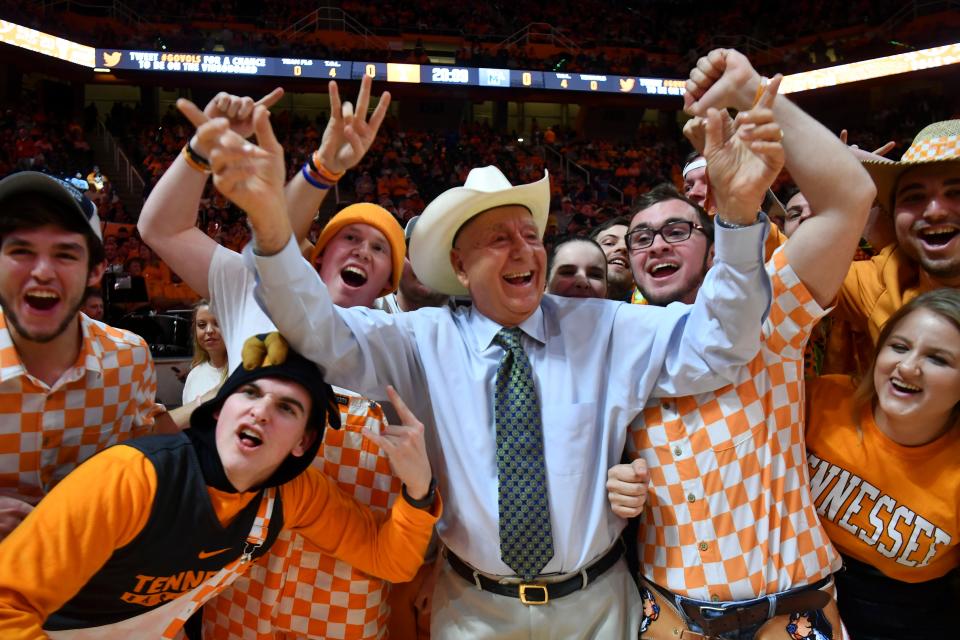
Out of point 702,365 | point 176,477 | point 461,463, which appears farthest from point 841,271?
point 176,477

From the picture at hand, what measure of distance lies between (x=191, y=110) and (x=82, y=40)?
18099 mm

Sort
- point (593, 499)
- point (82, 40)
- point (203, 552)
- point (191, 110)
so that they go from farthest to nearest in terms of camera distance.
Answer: point (82, 40)
point (593, 499)
point (203, 552)
point (191, 110)

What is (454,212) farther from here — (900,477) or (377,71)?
(377,71)

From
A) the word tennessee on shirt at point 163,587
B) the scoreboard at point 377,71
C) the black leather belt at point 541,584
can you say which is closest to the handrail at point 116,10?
the scoreboard at point 377,71

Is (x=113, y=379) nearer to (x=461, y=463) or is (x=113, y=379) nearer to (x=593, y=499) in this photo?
(x=461, y=463)

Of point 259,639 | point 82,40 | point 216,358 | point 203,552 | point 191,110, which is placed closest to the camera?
point 191,110

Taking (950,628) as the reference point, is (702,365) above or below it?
above

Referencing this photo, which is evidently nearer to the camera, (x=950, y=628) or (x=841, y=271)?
(x=841, y=271)

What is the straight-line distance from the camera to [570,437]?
2.06m

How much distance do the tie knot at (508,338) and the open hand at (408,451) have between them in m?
0.38

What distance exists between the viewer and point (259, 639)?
2256mm

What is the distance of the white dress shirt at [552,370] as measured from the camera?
190cm

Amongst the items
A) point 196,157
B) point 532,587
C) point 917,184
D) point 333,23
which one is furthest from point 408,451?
point 333,23

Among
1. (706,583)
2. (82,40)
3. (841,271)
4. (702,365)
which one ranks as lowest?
(706,583)
